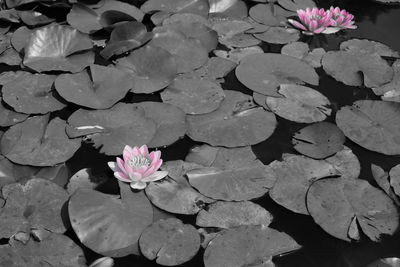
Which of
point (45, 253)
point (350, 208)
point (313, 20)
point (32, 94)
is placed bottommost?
point (45, 253)

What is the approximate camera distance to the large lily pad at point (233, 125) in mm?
2602

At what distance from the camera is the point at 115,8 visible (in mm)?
3648

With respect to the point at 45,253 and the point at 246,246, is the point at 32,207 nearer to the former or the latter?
the point at 45,253

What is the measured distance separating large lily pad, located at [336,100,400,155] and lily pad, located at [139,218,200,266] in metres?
1.16

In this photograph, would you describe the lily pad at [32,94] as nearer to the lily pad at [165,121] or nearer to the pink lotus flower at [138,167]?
the lily pad at [165,121]

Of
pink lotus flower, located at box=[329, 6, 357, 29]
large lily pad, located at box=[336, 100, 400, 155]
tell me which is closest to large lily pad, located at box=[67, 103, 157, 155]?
large lily pad, located at box=[336, 100, 400, 155]

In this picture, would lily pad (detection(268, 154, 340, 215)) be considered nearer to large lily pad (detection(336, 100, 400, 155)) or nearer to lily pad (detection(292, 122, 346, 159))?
lily pad (detection(292, 122, 346, 159))

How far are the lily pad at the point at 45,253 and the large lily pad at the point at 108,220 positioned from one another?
0.07 meters

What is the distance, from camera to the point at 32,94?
284 cm

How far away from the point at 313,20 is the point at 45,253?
253 centimetres

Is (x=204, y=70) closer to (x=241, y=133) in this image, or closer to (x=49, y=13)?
(x=241, y=133)

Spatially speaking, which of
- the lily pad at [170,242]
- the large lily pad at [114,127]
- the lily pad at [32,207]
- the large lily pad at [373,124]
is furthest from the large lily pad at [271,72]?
the lily pad at [32,207]

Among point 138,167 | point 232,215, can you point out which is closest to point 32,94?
point 138,167

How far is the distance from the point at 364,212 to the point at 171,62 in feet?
4.95
